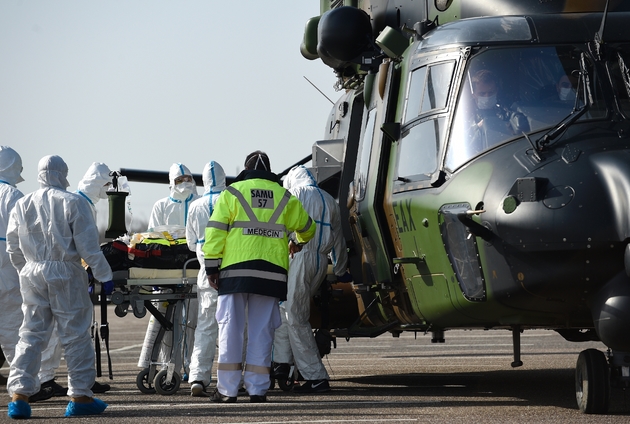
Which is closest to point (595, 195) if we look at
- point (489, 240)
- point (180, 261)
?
point (489, 240)

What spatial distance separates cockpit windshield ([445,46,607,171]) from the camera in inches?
301

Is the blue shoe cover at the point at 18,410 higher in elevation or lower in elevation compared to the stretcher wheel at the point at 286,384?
lower

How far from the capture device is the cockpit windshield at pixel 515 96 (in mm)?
7656

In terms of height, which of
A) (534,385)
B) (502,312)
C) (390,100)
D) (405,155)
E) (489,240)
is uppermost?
(390,100)

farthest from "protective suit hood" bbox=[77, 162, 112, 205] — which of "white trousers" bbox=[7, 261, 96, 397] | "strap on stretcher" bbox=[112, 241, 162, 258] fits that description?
"white trousers" bbox=[7, 261, 96, 397]

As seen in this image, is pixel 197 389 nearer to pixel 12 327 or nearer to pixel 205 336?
pixel 205 336

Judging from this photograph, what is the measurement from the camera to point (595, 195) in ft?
22.4

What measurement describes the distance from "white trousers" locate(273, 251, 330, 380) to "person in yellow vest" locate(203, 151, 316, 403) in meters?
1.04

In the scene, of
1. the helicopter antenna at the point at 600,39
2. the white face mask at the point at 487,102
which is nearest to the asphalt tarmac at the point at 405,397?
the white face mask at the point at 487,102

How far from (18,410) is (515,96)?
4366 millimetres

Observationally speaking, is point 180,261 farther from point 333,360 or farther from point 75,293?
point 333,360

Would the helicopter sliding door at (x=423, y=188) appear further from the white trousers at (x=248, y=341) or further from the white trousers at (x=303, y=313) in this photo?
the white trousers at (x=303, y=313)

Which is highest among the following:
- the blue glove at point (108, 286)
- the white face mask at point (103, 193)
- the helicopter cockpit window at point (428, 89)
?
the helicopter cockpit window at point (428, 89)

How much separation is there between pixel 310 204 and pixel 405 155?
6.05 ft
